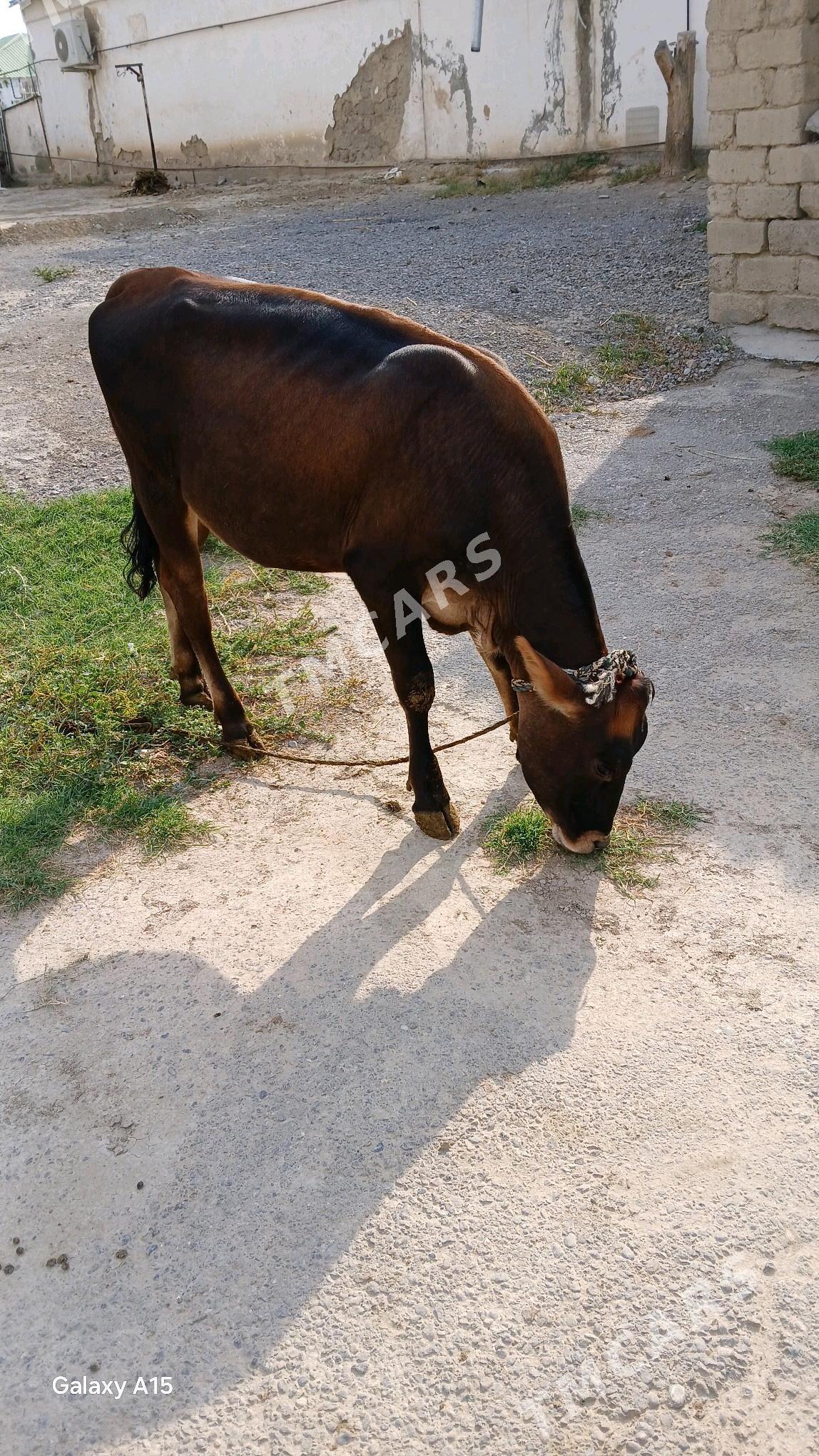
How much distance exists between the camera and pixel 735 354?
888 centimetres

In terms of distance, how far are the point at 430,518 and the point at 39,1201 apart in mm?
2158

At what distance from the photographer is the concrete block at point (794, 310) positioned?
8.71m

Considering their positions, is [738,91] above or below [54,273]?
above

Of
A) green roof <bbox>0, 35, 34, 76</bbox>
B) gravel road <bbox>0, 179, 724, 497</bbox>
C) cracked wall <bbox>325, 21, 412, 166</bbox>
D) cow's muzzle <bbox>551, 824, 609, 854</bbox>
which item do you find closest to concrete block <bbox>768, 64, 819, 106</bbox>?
gravel road <bbox>0, 179, 724, 497</bbox>

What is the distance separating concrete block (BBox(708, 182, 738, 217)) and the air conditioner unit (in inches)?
743

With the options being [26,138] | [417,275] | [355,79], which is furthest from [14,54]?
[417,275]

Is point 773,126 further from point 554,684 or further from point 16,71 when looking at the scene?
point 16,71

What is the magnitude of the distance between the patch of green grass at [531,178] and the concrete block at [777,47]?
722cm

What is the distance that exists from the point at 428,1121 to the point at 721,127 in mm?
8312

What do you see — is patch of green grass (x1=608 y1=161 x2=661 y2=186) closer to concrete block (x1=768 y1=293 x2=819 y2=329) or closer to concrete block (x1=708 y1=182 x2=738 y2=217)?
concrete block (x1=708 y1=182 x2=738 y2=217)

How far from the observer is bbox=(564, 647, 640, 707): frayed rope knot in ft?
10.9

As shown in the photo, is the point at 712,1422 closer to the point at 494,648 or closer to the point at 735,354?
the point at 494,648

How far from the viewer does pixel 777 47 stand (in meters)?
8.18

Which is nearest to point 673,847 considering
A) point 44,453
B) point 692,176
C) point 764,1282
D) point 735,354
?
point 764,1282
